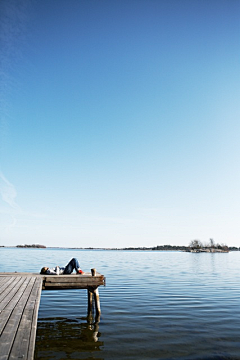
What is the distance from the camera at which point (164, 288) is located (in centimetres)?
2231

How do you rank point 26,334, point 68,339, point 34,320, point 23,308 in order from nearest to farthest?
point 26,334
point 34,320
point 23,308
point 68,339

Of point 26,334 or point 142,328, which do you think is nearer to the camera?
point 26,334

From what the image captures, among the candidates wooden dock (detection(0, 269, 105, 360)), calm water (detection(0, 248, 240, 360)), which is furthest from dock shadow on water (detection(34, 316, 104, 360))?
wooden dock (detection(0, 269, 105, 360))

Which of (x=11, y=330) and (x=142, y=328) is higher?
(x=11, y=330)

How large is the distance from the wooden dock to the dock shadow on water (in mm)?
1428

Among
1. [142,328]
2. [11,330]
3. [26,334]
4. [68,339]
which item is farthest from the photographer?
[142,328]

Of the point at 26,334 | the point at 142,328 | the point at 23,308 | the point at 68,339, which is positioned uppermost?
the point at 23,308

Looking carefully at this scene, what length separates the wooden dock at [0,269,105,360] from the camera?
5270mm

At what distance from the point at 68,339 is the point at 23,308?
3039 millimetres

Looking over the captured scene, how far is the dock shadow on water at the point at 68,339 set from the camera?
28.7 feet

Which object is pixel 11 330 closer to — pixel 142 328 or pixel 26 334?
pixel 26 334

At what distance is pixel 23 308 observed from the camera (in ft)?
26.6

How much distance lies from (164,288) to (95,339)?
1326cm

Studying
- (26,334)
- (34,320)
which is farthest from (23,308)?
(26,334)
